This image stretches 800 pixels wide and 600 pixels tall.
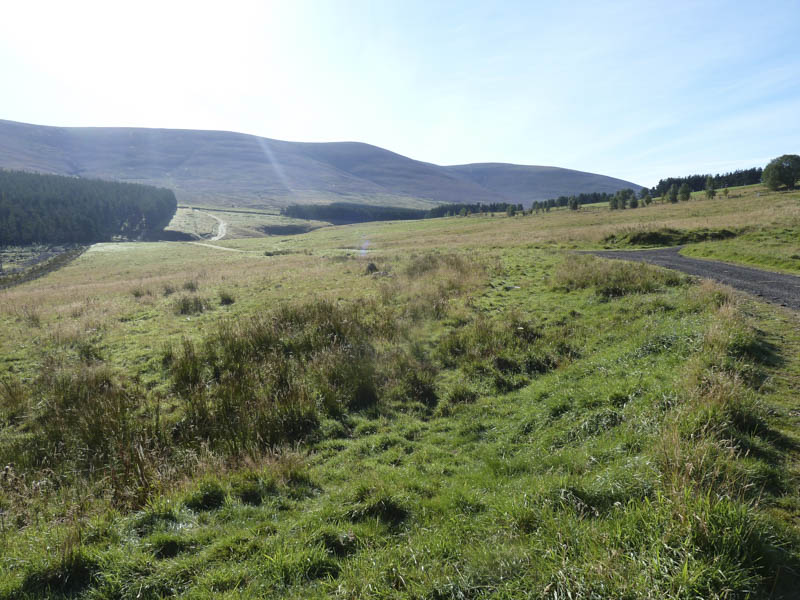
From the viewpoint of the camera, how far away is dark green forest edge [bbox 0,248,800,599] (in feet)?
12.6

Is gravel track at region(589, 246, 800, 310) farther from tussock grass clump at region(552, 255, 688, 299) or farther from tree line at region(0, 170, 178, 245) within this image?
tree line at region(0, 170, 178, 245)

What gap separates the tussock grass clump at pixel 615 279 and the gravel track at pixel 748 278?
7.44ft

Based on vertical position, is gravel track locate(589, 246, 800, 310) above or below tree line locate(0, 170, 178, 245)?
below

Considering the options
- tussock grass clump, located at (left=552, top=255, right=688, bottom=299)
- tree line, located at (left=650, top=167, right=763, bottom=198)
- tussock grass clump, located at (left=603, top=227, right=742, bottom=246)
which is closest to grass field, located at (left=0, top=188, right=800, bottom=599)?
tussock grass clump, located at (left=552, top=255, right=688, bottom=299)

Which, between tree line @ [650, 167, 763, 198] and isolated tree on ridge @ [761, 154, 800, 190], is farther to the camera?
tree line @ [650, 167, 763, 198]

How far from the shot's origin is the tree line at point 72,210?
98.4 metres

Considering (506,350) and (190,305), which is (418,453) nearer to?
(506,350)

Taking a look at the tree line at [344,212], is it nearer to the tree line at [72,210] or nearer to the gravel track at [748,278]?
the tree line at [72,210]

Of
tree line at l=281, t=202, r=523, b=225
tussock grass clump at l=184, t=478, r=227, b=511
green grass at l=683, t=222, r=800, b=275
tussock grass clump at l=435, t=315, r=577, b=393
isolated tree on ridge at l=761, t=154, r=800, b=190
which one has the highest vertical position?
isolated tree on ridge at l=761, t=154, r=800, b=190

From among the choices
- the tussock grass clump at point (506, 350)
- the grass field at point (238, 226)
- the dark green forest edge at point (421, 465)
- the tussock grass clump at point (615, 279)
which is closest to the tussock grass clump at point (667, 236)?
the tussock grass clump at point (615, 279)

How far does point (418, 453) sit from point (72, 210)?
145m

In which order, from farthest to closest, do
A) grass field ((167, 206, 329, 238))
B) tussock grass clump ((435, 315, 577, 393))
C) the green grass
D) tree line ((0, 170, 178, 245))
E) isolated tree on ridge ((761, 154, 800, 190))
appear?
grass field ((167, 206, 329, 238)) → tree line ((0, 170, 178, 245)) → isolated tree on ridge ((761, 154, 800, 190)) → the green grass → tussock grass clump ((435, 315, 577, 393))

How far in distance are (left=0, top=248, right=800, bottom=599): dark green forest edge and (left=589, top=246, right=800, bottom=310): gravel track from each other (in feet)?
9.52

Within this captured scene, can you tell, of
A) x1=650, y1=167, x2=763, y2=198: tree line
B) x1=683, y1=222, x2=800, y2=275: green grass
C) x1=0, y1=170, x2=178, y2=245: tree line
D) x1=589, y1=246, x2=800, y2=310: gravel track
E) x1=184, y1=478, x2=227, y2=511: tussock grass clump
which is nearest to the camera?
x1=184, y1=478, x2=227, y2=511: tussock grass clump
